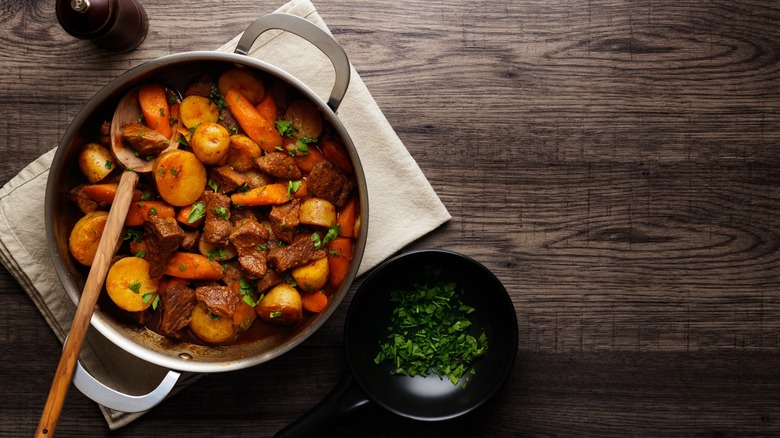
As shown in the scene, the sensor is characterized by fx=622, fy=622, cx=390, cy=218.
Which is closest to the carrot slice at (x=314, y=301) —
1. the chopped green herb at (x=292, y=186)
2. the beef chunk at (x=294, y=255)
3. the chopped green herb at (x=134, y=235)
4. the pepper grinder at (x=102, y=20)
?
the beef chunk at (x=294, y=255)

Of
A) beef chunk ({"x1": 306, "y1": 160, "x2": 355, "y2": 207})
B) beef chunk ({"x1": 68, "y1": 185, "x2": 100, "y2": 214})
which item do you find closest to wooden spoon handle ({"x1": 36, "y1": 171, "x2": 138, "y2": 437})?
beef chunk ({"x1": 68, "y1": 185, "x2": 100, "y2": 214})

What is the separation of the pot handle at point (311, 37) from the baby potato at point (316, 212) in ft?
1.06

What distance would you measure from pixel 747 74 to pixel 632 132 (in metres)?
0.47

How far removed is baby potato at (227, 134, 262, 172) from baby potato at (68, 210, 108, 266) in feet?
1.41

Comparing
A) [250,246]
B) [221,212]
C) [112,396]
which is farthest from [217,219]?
[112,396]

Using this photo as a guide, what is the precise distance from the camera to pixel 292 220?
6.49 ft

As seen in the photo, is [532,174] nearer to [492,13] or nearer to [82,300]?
[492,13]

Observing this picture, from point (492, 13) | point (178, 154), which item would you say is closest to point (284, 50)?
point (178, 154)

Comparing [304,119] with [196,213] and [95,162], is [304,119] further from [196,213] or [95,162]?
[95,162]

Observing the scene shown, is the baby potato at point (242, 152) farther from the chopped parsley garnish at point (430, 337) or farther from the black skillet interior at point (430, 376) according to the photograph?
the chopped parsley garnish at point (430, 337)

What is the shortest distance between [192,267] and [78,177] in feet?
1.53

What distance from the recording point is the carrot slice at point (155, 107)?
1.97 metres

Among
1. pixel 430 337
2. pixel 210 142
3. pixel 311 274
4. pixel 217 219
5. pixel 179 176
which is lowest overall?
pixel 430 337

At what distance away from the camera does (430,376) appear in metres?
2.18
